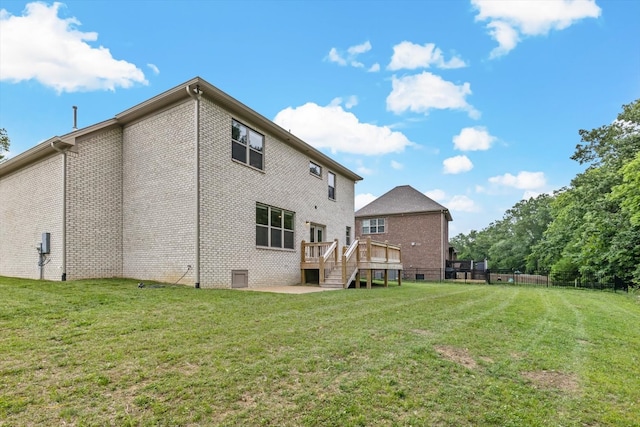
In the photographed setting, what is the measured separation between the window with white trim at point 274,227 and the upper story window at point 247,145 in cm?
163

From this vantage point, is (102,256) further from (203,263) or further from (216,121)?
(216,121)

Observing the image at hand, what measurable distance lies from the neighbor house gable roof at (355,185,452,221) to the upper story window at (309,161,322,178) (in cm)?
1229

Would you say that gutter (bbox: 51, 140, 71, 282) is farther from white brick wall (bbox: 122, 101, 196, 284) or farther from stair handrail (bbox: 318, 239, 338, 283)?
stair handrail (bbox: 318, 239, 338, 283)

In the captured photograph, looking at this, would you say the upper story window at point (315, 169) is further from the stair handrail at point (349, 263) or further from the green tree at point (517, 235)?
the green tree at point (517, 235)

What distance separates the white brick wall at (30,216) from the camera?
35.5ft

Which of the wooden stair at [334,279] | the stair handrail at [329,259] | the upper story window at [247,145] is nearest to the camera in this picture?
the upper story window at [247,145]

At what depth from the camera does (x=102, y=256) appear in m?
11.3

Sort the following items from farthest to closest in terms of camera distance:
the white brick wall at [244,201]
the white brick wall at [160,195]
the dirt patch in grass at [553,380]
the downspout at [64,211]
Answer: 1. the white brick wall at [244,201]
2. the white brick wall at [160,195]
3. the downspout at [64,211]
4. the dirt patch in grass at [553,380]

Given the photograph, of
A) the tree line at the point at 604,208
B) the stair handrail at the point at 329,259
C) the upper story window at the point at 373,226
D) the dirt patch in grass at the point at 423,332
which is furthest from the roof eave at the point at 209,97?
the upper story window at the point at 373,226

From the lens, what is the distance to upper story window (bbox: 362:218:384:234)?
95.6 ft

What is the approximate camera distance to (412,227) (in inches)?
1094

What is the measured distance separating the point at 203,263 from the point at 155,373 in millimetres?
7081

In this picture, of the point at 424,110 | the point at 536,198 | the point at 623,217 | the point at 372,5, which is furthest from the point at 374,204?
the point at 536,198

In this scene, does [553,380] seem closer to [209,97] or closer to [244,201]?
[244,201]
